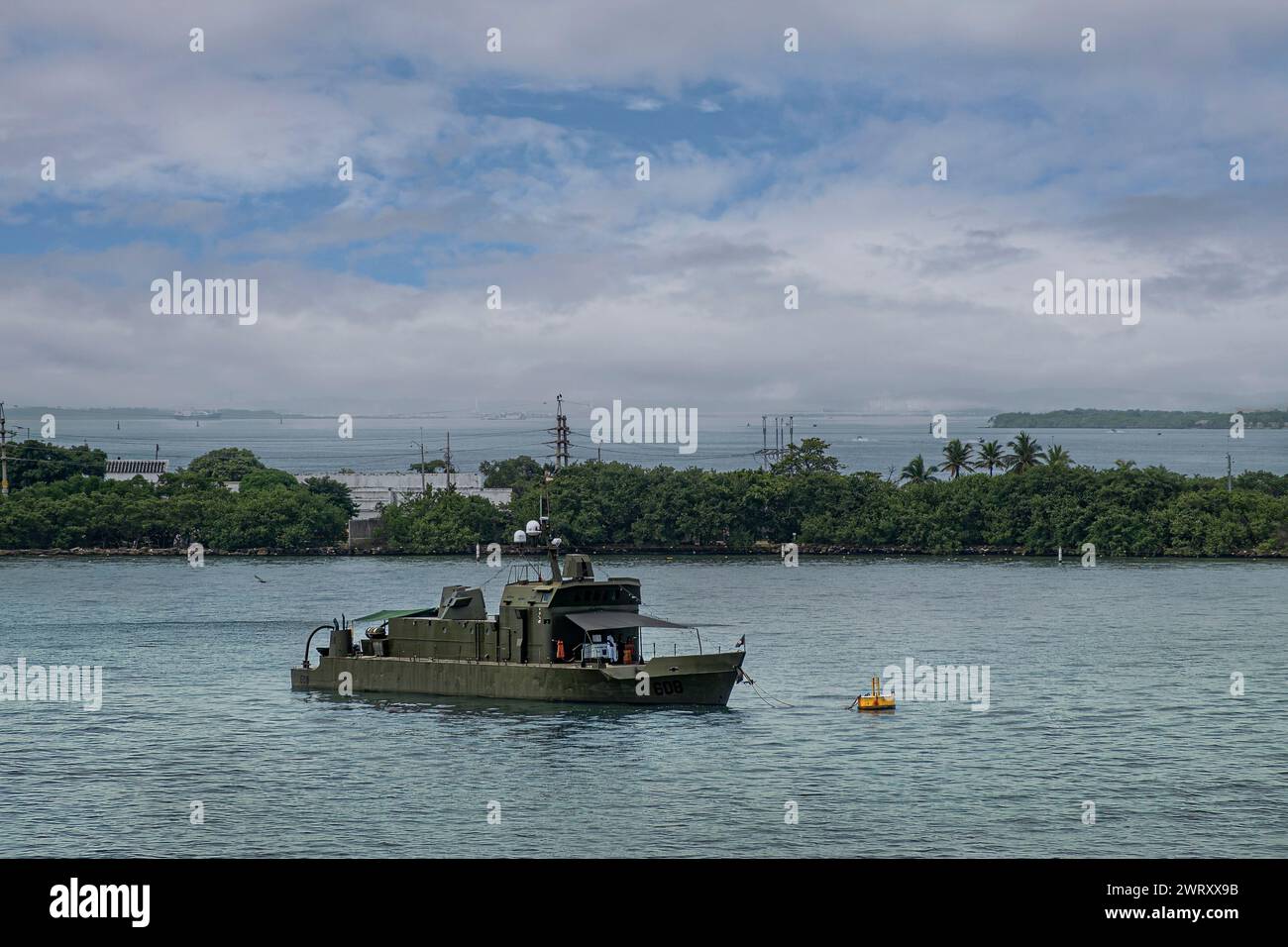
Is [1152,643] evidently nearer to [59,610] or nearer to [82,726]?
[82,726]

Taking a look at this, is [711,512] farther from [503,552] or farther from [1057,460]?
[1057,460]

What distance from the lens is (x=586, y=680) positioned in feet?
198

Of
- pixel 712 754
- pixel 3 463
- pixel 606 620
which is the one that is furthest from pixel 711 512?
pixel 712 754

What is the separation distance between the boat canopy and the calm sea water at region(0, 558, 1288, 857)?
3.49 m

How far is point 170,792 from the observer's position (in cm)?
4747

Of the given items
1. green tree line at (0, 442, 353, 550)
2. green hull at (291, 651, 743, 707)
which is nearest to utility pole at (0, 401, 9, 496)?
green tree line at (0, 442, 353, 550)

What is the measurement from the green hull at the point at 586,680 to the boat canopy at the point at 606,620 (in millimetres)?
1616

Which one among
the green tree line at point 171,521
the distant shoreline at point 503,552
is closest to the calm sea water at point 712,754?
the distant shoreline at point 503,552

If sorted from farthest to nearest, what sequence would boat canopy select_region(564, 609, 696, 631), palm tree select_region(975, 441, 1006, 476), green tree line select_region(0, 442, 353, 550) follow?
palm tree select_region(975, 441, 1006, 476)
green tree line select_region(0, 442, 353, 550)
boat canopy select_region(564, 609, 696, 631)

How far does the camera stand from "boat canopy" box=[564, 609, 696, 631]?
60.5 metres

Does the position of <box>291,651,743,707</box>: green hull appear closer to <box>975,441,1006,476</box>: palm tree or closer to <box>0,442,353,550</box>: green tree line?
<box>0,442,353,550</box>: green tree line

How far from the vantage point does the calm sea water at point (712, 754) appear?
41.3 meters

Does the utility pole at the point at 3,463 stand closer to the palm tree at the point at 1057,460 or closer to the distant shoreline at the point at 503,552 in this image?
the distant shoreline at the point at 503,552
